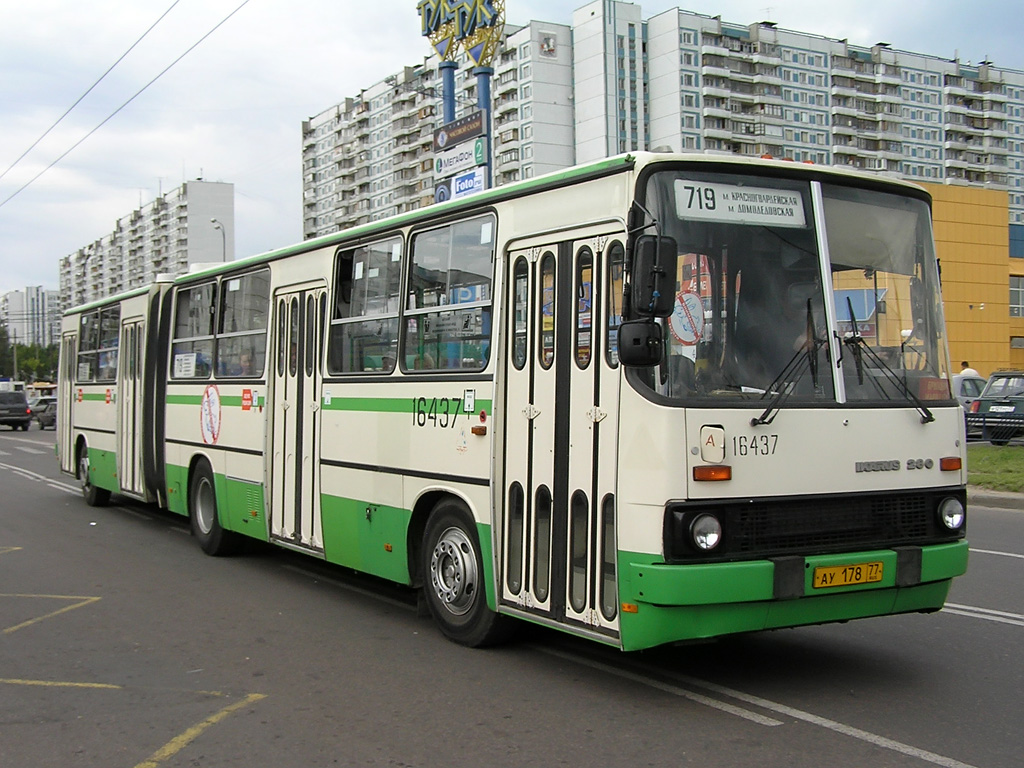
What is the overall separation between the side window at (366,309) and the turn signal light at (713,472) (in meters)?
3.26

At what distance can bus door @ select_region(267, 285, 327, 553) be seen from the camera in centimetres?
966

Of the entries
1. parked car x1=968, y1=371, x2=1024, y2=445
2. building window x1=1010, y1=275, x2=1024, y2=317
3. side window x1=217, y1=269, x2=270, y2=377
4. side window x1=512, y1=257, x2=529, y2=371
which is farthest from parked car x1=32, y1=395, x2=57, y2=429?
building window x1=1010, y1=275, x2=1024, y2=317

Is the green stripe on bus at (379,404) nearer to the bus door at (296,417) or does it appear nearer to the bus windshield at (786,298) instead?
the bus door at (296,417)

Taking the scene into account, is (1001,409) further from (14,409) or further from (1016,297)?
(1016,297)

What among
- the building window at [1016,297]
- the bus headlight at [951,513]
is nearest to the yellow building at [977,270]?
the building window at [1016,297]

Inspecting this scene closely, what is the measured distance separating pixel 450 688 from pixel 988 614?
4154 millimetres

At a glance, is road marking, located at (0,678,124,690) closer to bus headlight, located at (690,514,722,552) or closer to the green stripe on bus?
the green stripe on bus

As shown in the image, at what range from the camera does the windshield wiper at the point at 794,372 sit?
594cm

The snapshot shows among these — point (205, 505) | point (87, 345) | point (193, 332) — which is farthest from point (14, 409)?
point (205, 505)

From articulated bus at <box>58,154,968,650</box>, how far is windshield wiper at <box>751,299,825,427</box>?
12 millimetres

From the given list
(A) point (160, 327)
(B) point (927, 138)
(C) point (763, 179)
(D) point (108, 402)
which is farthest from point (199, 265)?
(B) point (927, 138)

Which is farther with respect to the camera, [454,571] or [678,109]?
[678,109]

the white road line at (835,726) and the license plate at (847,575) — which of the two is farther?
the license plate at (847,575)

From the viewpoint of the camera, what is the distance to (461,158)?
25.4 m
